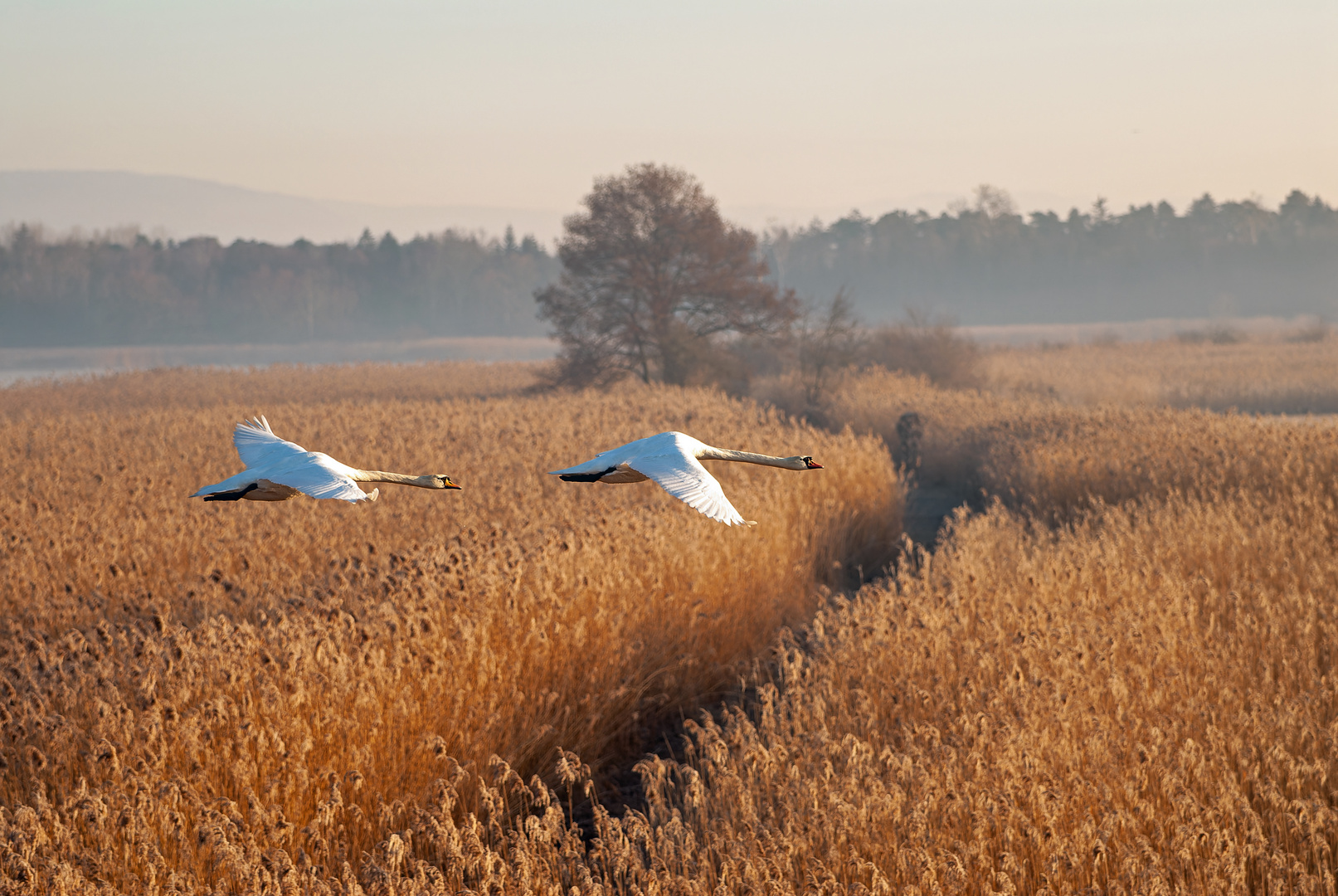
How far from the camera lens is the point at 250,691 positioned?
4109mm

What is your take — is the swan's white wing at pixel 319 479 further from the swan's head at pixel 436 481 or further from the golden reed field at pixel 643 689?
the golden reed field at pixel 643 689

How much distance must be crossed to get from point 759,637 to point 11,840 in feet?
18.2

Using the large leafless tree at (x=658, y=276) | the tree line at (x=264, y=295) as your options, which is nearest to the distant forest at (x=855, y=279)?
the tree line at (x=264, y=295)

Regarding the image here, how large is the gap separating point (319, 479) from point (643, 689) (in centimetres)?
598

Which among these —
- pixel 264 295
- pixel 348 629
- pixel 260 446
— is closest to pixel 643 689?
pixel 348 629

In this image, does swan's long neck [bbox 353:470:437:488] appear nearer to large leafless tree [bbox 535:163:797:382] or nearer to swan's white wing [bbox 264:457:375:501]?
swan's white wing [bbox 264:457:375:501]

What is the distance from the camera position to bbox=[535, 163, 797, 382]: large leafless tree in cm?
2583

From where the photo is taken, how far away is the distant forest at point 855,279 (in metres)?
95.1

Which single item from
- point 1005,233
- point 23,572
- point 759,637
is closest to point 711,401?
point 759,637

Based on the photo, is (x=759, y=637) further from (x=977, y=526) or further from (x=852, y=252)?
(x=852, y=252)

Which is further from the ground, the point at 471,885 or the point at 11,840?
the point at 11,840

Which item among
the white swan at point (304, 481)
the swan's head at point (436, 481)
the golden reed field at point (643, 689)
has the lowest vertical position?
the golden reed field at point (643, 689)

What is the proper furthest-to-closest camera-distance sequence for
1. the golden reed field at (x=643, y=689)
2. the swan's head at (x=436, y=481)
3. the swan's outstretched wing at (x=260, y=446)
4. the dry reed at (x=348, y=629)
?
1. the dry reed at (x=348, y=629)
2. the golden reed field at (x=643, y=689)
3. the swan's outstretched wing at (x=260, y=446)
4. the swan's head at (x=436, y=481)

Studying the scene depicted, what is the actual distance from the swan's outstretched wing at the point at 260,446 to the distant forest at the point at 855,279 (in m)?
101
